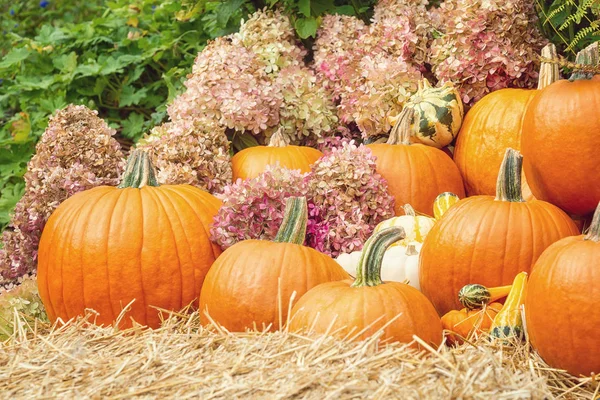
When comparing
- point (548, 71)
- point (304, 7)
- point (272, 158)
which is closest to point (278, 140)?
point (272, 158)

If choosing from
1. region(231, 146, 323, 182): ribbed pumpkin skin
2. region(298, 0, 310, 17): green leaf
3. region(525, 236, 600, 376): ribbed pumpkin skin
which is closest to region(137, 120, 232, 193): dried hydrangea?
region(231, 146, 323, 182): ribbed pumpkin skin

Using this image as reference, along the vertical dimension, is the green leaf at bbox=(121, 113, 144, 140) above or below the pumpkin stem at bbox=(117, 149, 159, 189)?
above

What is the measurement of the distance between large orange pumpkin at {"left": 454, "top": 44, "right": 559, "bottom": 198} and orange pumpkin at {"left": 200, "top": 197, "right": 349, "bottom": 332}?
1.08 m

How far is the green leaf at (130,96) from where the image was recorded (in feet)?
17.3

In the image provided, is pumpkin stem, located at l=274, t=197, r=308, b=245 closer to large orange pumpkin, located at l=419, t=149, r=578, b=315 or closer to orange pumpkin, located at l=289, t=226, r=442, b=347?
orange pumpkin, located at l=289, t=226, r=442, b=347

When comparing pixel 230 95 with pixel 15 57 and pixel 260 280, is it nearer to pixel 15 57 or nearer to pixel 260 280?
pixel 260 280

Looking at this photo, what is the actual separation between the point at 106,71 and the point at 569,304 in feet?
11.9

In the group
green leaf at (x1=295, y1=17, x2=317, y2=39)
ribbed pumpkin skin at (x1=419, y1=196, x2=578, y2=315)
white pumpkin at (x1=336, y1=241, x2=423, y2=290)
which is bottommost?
white pumpkin at (x1=336, y1=241, x2=423, y2=290)

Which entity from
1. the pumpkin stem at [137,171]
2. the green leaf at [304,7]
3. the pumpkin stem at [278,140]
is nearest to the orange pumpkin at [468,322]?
the pumpkin stem at [137,171]

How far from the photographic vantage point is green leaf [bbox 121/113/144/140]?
5211 mm

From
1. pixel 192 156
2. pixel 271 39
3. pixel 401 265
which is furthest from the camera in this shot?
pixel 271 39

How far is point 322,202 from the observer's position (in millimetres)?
3502

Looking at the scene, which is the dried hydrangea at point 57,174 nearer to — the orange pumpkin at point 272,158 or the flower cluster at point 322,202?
the orange pumpkin at point 272,158

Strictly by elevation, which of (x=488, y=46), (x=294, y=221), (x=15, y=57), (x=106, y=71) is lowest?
(x=294, y=221)
